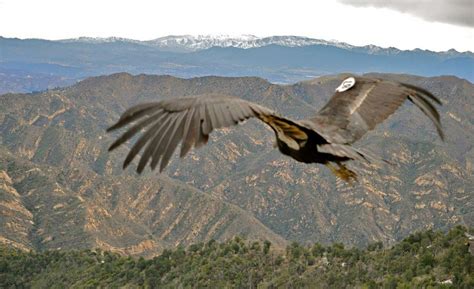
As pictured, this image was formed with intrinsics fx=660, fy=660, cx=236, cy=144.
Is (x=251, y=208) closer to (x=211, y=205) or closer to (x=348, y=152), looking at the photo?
(x=211, y=205)

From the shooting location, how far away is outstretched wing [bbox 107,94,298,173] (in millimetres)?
3121

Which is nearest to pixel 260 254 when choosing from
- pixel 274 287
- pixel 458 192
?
pixel 274 287

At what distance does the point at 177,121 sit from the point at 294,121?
2.52ft

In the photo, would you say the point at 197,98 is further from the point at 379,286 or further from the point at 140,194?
the point at 140,194

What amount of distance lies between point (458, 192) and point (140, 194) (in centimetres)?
9095

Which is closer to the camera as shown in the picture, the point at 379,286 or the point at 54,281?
the point at 379,286

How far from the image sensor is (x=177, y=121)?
3.34 m

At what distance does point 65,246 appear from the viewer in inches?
4496

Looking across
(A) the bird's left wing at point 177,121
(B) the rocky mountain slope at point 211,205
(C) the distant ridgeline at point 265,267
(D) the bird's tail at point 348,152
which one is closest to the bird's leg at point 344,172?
(D) the bird's tail at point 348,152

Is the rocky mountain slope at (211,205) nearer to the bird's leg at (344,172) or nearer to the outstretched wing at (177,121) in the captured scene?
the bird's leg at (344,172)

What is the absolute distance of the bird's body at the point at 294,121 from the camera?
126 inches

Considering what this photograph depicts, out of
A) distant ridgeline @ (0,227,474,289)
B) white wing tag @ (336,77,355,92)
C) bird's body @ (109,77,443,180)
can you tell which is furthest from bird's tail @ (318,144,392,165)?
distant ridgeline @ (0,227,474,289)

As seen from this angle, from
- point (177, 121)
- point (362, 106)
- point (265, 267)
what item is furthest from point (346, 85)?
point (265, 267)

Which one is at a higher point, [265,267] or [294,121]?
[294,121]
